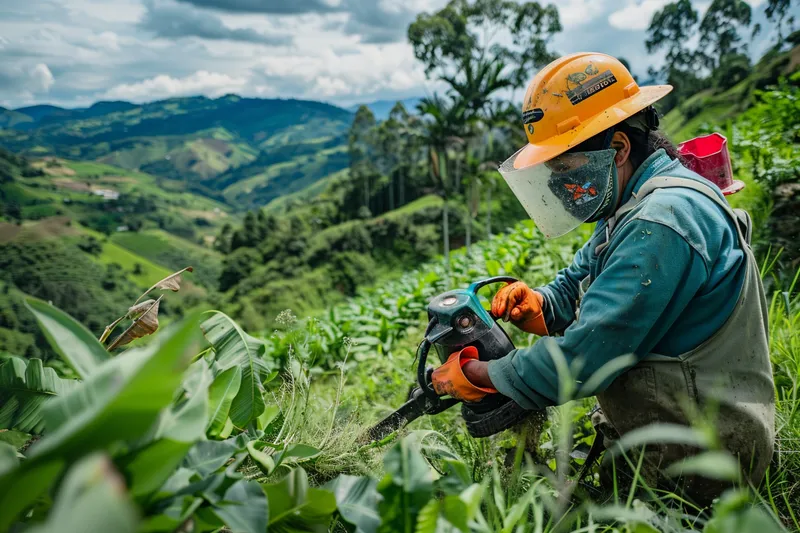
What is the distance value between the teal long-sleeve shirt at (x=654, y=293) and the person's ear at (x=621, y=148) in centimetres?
28

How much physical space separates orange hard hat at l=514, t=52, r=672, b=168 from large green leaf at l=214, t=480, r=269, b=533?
1558 mm

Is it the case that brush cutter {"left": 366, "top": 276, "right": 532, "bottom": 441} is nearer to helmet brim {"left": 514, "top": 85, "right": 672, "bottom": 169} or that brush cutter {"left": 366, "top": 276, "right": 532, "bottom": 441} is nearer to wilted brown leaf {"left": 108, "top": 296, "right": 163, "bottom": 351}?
helmet brim {"left": 514, "top": 85, "right": 672, "bottom": 169}

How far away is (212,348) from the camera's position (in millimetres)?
1806

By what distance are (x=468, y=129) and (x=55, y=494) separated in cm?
2526

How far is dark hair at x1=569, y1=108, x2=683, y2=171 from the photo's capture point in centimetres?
198

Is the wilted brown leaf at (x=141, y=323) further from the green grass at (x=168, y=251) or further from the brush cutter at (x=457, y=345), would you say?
the green grass at (x=168, y=251)

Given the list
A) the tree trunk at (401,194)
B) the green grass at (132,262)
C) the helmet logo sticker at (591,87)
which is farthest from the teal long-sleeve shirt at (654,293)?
the green grass at (132,262)

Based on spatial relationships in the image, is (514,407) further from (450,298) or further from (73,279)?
(73,279)

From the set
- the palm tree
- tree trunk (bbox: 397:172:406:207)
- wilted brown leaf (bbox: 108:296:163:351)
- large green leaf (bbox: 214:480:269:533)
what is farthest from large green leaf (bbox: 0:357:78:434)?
tree trunk (bbox: 397:172:406:207)

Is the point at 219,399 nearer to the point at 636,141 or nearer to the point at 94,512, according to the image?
the point at 94,512

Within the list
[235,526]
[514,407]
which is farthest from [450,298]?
[235,526]

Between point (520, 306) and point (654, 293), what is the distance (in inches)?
35.8

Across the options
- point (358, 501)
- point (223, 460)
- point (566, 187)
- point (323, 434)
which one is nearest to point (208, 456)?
point (223, 460)

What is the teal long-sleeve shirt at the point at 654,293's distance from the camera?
62.0 inches
